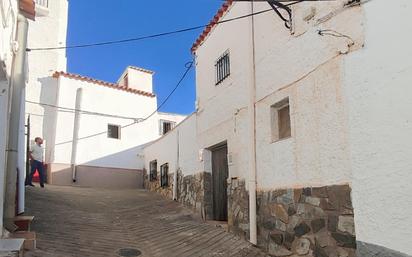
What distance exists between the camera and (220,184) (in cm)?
1038

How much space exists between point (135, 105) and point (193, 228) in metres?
11.4

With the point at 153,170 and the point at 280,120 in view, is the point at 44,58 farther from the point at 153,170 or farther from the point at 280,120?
the point at 280,120

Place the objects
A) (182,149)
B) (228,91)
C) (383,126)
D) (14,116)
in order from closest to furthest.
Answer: (383,126) < (14,116) < (228,91) < (182,149)

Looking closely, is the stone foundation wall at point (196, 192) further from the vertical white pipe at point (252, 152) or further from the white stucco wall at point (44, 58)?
the white stucco wall at point (44, 58)

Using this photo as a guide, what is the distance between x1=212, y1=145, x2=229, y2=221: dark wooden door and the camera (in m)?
10.2

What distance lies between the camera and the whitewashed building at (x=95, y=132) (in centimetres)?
1756

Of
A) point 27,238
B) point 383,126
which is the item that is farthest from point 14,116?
point 383,126

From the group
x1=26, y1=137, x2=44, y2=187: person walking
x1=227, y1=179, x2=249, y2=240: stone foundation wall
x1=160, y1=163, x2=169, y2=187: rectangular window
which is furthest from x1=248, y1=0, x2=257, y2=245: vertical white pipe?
x1=26, y1=137, x2=44, y2=187: person walking

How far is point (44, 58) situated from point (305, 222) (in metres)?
16.5

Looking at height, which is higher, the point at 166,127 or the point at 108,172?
the point at 166,127

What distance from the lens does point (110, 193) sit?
1519 centimetres

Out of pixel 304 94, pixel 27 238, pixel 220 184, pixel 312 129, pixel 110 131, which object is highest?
pixel 110 131

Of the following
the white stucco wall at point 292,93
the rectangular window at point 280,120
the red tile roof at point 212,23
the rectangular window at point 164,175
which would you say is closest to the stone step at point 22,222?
the white stucco wall at point 292,93

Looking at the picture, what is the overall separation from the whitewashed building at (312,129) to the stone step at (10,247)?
4071mm
